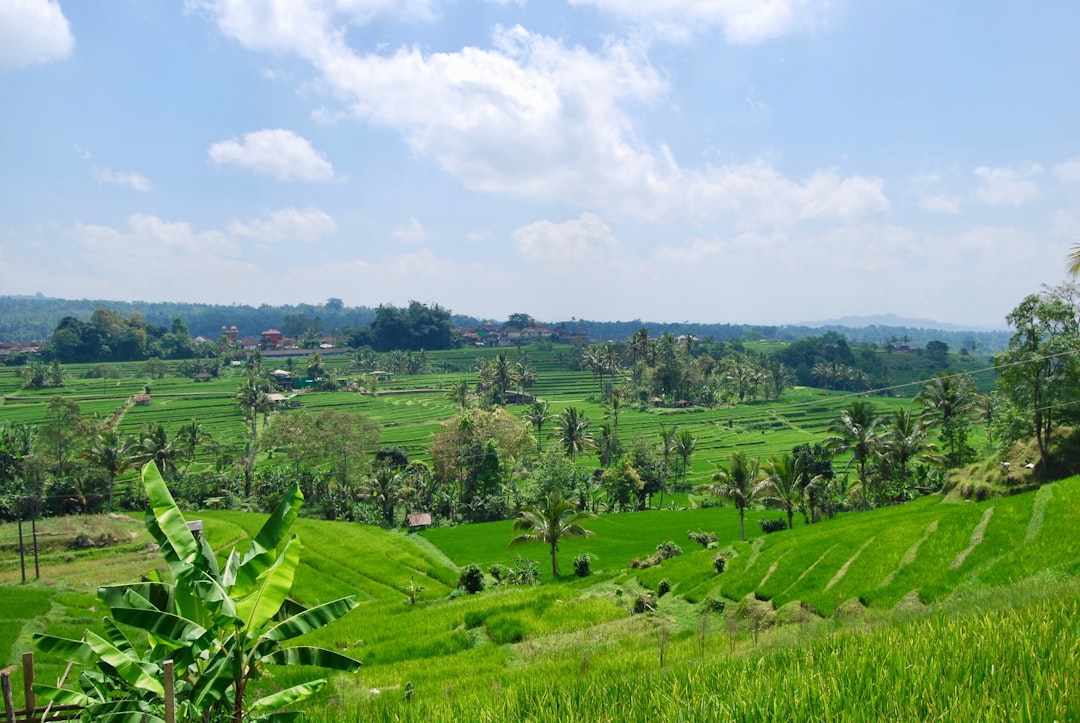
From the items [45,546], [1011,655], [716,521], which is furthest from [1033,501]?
[45,546]

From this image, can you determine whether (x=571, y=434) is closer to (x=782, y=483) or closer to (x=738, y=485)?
(x=738, y=485)

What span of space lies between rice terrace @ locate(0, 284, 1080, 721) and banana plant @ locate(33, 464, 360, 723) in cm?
3

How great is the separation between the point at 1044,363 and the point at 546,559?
23.0 metres

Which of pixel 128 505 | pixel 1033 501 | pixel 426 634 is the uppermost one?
pixel 1033 501

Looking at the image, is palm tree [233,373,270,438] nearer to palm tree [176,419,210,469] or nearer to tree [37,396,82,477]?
palm tree [176,419,210,469]

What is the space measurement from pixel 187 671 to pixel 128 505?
4667cm

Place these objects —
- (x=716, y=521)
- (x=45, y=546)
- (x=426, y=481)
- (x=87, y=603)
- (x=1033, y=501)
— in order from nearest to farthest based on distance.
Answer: (x=1033, y=501) → (x=87, y=603) → (x=45, y=546) → (x=716, y=521) → (x=426, y=481)

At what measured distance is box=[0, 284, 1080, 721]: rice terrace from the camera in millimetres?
5828

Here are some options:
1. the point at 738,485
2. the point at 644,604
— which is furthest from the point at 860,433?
the point at 644,604

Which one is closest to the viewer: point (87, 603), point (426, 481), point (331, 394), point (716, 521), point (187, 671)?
point (187, 671)

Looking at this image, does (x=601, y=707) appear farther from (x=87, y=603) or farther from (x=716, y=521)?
(x=716, y=521)

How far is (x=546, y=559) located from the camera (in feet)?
109

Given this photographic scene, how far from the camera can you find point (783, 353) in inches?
4973

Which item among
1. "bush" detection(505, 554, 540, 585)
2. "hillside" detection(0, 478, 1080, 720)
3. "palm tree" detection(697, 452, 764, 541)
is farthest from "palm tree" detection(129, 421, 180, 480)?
"palm tree" detection(697, 452, 764, 541)
